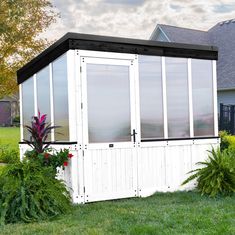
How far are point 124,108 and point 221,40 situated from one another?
1507 cm

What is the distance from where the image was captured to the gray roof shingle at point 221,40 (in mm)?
20430

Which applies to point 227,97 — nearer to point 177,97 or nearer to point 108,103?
point 177,97

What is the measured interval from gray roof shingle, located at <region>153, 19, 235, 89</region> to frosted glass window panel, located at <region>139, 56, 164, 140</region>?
11.0m

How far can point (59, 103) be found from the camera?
28.5 feet

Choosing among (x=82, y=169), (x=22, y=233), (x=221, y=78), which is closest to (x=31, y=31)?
(x=221, y=78)

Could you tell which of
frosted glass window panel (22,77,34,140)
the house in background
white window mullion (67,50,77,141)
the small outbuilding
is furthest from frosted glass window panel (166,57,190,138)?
the house in background

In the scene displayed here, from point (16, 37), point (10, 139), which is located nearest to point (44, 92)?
point (16, 37)

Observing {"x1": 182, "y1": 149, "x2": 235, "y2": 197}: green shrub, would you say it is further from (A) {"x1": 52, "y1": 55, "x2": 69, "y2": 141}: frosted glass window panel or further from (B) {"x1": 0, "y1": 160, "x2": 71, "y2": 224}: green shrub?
(B) {"x1": 0, "y1": 160, "x2": 71, "y2": 224}: green shrub

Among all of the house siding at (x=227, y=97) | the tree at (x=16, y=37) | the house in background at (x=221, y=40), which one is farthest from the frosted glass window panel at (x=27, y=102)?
the house siding at (x=227, y=97)

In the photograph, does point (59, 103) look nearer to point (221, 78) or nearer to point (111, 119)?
point (111, 119)

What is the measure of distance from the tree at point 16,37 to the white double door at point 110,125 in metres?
10.5

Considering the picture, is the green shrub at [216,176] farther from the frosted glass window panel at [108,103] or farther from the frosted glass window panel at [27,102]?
the frosted glass window panel at [27,102]

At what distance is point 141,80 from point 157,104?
58 centimetres

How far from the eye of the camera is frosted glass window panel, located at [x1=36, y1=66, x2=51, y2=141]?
29.6 feet
